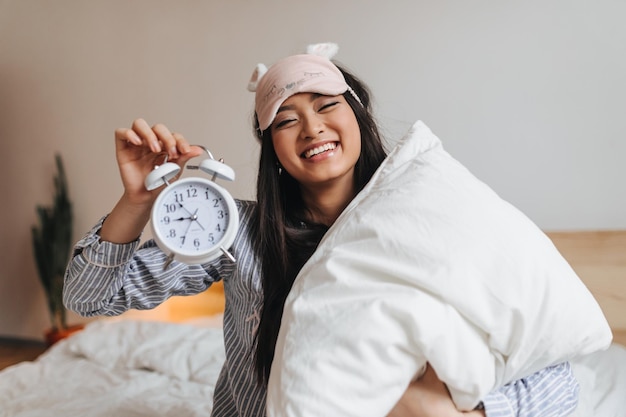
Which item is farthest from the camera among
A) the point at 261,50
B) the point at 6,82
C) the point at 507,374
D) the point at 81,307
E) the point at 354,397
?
the point at 6,82

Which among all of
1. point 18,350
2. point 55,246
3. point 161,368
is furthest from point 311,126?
point 18,350

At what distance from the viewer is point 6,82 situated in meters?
3.65

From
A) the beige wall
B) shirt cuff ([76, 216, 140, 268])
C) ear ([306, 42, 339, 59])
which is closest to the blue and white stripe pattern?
shirt cuff ([76, 216, 140, 268])

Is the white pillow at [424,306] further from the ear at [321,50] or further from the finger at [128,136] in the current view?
the ear at [321,50]

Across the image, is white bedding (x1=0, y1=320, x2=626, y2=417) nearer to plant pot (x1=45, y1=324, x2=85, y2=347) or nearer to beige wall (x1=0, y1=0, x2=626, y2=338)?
beige wall (x1=0, y1=0, x2=626, y2=338)

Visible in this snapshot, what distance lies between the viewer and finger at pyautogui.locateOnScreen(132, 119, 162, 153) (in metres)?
1.07

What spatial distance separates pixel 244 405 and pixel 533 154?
1.36 metres

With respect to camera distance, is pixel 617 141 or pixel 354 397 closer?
pixel 354 397

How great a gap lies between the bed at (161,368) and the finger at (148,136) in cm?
95

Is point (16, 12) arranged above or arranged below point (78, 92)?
above

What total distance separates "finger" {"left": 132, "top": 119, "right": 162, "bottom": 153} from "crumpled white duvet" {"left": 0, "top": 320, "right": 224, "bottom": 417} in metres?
0.95

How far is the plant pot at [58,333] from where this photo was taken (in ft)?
Result: 11.3

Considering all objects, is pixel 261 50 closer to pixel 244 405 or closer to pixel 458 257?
pixel 244 405

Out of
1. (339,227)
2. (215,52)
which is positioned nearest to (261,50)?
(215,52)
